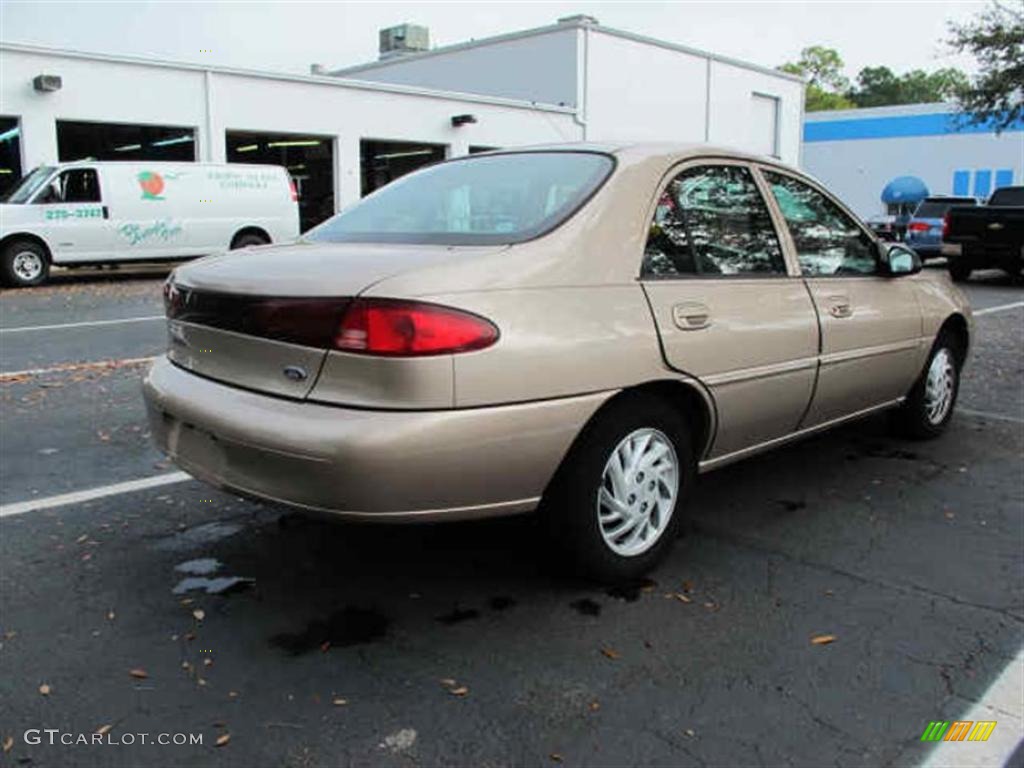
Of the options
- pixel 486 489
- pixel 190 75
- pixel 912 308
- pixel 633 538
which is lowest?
pixel 633 538

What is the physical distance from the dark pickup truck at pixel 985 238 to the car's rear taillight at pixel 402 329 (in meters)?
16.3

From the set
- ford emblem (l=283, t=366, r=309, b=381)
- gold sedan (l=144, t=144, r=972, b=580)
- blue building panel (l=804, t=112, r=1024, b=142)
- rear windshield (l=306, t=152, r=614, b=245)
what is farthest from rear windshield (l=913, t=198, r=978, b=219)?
ford emblem (l=283, t=366, r=309, b=381)

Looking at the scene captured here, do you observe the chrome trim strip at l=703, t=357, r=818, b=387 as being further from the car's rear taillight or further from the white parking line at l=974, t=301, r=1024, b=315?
the white parking line at l=974, t=301, r=1024, b=315

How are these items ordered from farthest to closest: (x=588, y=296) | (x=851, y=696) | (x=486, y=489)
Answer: (x=588, y=296) < (x=486, y=489) < (x=851, y=696)

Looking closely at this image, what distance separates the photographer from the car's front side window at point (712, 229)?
12.5 ft

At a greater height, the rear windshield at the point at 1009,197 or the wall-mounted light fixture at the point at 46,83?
the wall-mounted light fixture at the point at 46,83

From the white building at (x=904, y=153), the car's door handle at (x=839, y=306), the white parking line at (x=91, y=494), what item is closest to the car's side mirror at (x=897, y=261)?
the car's door handle at (x=839, y=306)

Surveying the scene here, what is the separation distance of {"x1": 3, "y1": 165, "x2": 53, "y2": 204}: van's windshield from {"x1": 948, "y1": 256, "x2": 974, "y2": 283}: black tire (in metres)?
15.7

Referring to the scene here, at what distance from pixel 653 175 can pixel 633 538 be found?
1.39 m

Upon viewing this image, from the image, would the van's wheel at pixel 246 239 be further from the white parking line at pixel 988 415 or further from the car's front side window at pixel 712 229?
the car's front side window at pixel 712 229

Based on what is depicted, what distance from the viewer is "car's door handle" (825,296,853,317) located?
4504 mm

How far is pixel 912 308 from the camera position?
5.24 meters

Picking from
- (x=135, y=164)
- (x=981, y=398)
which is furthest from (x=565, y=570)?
(x=135, y=164)

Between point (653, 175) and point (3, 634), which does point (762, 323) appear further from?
point (3, 634)
